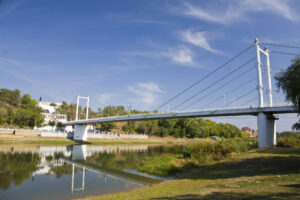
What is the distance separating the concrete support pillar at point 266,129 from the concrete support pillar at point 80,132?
3774cm

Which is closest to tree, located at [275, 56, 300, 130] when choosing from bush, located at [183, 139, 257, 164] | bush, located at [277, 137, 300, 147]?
bush, located at [183, 139, 257, 164]

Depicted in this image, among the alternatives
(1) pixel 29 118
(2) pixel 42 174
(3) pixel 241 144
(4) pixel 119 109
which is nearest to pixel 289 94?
(3) pixel 241 144

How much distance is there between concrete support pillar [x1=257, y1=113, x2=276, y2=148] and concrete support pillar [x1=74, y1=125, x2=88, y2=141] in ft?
124

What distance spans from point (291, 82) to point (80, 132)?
45.8m

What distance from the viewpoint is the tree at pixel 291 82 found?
999 centimetres

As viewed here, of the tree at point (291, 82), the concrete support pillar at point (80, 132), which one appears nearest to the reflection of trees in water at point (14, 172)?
the tree at point (291, 82)

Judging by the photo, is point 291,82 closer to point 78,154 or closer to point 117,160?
point 117,160

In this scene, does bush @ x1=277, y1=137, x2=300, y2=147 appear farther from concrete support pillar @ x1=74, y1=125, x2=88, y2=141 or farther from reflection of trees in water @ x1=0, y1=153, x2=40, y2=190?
concrete support pillar @ x1=74, y1=125, x2=88, y2=141

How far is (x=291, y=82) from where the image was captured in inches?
405

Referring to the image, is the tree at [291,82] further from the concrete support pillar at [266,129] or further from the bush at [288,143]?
the bush at [288,143]

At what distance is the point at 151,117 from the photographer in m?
35.0

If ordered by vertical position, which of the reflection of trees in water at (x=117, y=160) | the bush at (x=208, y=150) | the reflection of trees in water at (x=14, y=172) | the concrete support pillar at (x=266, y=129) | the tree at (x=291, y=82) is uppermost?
the tree at (x=291, y=82)

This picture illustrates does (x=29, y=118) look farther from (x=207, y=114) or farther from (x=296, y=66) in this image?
(x=296, y=66)

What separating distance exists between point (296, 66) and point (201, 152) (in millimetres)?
8959
